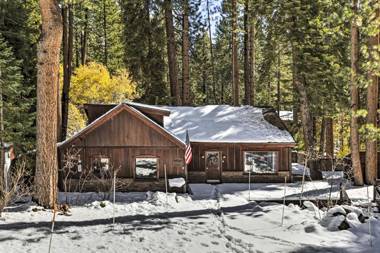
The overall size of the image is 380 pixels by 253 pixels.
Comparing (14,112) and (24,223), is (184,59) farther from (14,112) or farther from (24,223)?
(24,223)

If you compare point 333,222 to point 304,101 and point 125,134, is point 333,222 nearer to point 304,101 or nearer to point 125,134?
point 125,134

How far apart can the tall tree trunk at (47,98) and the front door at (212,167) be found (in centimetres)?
1270

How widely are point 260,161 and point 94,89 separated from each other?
13205mm

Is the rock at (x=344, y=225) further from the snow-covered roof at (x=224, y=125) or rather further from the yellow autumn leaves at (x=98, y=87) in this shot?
the yellow autumn leaves at (x=98, y=87)

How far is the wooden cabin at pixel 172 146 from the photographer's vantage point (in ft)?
73.6

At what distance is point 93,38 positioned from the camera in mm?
40469

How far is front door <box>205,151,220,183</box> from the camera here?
993 inches

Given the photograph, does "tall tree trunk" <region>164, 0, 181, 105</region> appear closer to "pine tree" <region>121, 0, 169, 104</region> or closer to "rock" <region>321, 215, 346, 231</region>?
"pine tree" <region>121, 0, 169, 104</region>

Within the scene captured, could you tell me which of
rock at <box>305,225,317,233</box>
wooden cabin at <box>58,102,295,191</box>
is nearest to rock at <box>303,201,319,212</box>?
rock at <box>305,225,317,233</box>

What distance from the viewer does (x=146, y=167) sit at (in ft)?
74.5

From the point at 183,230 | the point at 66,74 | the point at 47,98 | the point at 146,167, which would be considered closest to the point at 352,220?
the point at 183,230

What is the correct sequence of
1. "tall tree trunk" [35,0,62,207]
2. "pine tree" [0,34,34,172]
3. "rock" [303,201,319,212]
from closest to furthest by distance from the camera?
"tall tree trunk" [35,0,62,207]
"rock" [303,201,319,212]
"pine tree" [0,34,34,172]

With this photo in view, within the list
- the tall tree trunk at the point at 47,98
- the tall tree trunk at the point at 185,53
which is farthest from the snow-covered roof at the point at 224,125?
the tall tree trunk at the point at 47,98

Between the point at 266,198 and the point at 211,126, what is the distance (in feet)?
28.4
